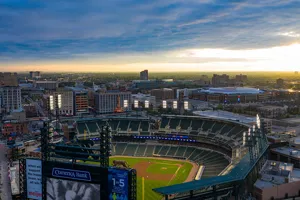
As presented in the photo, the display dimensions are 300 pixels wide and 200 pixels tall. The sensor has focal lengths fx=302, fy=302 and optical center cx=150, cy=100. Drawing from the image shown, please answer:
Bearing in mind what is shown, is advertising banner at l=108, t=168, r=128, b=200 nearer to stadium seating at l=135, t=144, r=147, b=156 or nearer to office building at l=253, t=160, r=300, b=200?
office building at l=253, t=160, r=300, b=200

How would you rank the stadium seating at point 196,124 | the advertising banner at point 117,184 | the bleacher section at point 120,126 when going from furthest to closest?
the bleacher section at point 120,126 → the stadium seating at point 196,124 → the advertising banner at point 117,184

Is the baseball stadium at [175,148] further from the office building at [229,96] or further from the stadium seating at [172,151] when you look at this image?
the office building at [229,96]

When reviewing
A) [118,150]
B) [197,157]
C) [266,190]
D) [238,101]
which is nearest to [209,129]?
[197,157]

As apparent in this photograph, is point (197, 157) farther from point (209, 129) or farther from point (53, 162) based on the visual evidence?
point (53, 162)

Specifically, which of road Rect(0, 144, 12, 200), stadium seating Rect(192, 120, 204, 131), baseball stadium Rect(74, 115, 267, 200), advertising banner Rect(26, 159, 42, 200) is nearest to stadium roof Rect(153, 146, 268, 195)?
baseball stadium Rect(74, 115, 267, 200)

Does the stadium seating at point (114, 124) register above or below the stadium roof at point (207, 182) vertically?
below

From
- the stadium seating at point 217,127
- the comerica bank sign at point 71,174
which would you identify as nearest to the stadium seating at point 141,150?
the stadium seating at point 217,127

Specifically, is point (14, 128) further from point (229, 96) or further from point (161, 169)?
point (229, 96)
